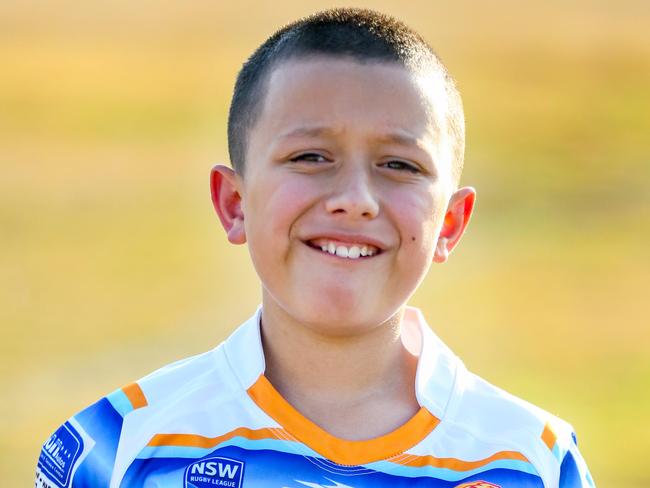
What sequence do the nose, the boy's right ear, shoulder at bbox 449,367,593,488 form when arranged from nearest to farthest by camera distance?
the nose → shoulder at bbox 449,367,593,488 → the boy's right ear

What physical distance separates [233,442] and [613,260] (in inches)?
372

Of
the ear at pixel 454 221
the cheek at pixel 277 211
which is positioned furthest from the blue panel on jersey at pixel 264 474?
the ear at pixel 454 221

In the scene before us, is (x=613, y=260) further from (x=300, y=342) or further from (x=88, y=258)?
(x=300, y=342)

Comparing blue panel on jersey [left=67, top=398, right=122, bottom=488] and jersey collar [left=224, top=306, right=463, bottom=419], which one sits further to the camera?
jersey collar [left=224, top=306, right=463, bottom=419]

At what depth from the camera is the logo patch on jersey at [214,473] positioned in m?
2.96

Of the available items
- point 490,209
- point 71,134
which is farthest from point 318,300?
point 71,134

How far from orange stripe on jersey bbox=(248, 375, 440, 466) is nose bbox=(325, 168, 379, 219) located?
17.0 inches

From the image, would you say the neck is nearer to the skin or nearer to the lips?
the skin

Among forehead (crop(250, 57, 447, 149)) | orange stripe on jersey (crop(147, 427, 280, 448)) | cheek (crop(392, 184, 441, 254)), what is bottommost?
orange stripe on jersey (crop(147, 427, 280, 448))

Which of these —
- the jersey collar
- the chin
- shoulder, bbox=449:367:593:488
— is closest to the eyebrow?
the chin

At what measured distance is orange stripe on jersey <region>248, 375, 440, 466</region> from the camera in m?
3.01

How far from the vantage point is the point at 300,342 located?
10.4ft

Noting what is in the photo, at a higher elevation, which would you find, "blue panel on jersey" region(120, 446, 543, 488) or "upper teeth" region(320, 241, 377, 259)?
"upper teeth" region(320, 241, 377, 259)

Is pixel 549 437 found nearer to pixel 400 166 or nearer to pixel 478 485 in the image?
pixel 478 485
